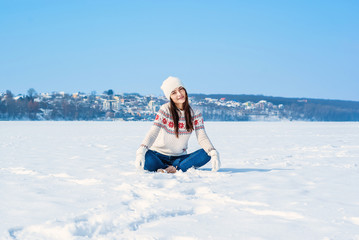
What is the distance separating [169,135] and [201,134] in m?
0.35

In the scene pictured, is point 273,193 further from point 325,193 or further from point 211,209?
point 211,209

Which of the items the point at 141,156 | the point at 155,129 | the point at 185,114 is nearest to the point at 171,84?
the point at 185,114

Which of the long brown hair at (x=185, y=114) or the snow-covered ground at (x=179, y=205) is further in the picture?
the long brown hair at (x=185, y=114)

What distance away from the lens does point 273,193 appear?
274 cm

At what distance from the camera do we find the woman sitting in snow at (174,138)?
356cm

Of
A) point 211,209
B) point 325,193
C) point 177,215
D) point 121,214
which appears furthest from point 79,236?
point 325,193

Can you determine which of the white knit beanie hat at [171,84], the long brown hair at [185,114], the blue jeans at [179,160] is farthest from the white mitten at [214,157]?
the white knit beanie hat at [171,84]

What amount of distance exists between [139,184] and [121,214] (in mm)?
998

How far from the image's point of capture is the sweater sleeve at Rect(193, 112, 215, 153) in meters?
3.64

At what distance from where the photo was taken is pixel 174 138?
12.0 feet

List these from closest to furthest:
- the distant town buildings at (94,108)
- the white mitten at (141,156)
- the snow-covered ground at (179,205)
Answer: the snow-covered ground at (179,205) → the white mitten at (141,156) → the distant town buildings at (94,108)

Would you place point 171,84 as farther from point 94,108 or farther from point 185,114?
point 94,108

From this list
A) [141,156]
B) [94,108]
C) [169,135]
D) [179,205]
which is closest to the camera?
[179,205]

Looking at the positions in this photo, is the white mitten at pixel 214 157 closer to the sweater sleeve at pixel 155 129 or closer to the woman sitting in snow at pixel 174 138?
the woman sitting in snow at pixel 174 138
